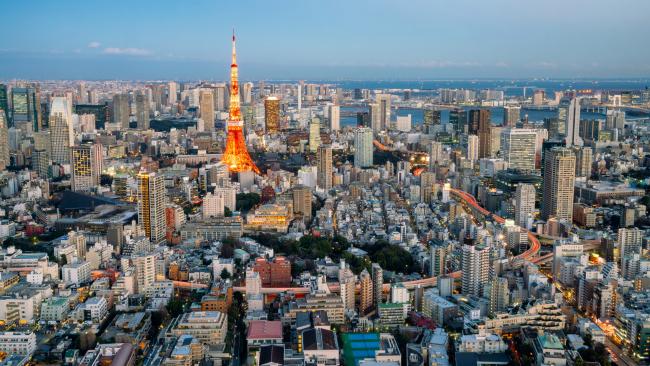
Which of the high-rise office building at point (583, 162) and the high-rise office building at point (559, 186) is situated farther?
the high-rise office building at point (583, 162)

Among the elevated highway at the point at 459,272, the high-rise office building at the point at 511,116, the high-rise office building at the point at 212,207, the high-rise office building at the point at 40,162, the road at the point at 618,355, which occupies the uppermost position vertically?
the high-rise office building at the point at 511,116

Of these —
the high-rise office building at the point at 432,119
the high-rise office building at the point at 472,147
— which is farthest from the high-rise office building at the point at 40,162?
the high-rise office building at the point at 432,119

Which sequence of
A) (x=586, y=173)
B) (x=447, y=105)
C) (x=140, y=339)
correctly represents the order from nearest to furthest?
(x=140, y=339) → (x=586, y=173) → (x=447, y=105)

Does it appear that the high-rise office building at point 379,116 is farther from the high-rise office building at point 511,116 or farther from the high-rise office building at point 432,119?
the high-rise office building at point 511,116

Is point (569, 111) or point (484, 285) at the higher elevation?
point (569, 111)

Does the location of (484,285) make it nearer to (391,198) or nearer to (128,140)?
(391,198)

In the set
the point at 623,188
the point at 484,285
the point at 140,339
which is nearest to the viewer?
the point at 140,339

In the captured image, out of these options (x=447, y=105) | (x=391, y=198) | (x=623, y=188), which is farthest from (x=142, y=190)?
(x=447, y=105)
